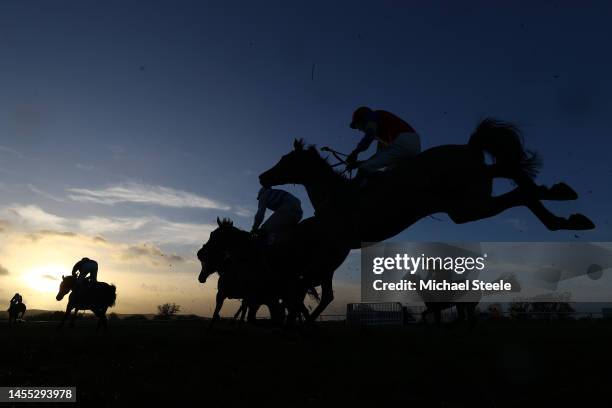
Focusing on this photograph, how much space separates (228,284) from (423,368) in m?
8.52

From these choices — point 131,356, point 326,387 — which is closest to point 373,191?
point 326,387

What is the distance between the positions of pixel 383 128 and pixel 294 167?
1804mm

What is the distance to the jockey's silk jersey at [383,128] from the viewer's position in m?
7.35

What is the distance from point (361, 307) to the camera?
28.5 meters

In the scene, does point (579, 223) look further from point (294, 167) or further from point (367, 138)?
point (294, 167)

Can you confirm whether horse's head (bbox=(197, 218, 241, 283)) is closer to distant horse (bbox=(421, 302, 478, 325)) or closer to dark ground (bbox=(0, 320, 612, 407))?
dark ground (bbox=(0, 320, 612, 407))

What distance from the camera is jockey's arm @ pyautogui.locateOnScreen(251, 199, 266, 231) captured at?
28.8ft

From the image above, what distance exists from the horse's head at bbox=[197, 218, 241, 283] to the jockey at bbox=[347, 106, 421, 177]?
4.14 m

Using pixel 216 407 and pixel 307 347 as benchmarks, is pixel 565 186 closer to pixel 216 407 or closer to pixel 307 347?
pixel 307 347

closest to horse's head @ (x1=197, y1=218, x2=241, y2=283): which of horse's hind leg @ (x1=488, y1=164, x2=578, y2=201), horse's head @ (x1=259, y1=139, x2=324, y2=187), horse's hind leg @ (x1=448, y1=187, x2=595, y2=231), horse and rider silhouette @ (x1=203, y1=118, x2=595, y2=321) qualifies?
horse's head @ (x1=259, y1=139, x2=324, y2=187)

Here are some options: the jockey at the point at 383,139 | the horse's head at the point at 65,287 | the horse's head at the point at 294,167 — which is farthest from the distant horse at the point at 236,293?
the horse's head at the point at 65,287

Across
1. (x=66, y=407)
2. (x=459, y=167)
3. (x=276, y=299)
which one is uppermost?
(x=459, y=167)

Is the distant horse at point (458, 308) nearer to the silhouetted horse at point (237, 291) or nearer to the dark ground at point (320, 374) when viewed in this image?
the silhouetted horse at point (237, 291)

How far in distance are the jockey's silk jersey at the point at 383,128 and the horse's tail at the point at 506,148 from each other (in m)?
1.10
